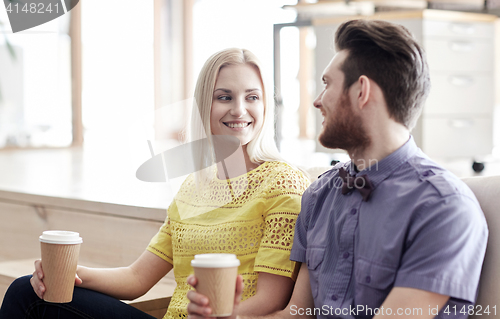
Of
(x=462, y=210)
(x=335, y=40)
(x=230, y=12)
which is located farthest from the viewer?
(x=230, y=12)

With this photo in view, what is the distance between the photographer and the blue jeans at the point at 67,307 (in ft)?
4.38

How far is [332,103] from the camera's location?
1.04m

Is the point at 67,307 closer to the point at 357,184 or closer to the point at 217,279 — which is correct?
the point at 217,279

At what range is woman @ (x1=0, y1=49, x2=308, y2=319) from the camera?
1.23 metres

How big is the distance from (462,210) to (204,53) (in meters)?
6.97

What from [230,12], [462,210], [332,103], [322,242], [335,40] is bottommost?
[322,242]

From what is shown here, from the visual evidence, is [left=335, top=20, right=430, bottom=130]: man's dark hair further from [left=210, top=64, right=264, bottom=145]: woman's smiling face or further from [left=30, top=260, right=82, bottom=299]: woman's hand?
[left=30, top=260, right=82, bottom=299]: woman's hand

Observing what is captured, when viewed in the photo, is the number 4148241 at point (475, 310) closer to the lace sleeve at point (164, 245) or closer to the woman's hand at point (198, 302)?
the woman's hand at point (198, 302)

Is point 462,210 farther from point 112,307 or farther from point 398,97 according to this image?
point 112,307

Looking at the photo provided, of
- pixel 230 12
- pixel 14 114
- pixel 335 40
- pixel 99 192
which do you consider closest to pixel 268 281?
pixel 335 40

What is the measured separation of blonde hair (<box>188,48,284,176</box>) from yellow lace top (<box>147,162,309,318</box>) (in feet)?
0.18

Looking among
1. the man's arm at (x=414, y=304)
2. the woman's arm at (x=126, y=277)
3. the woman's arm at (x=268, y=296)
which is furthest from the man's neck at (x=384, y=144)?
the woman's arm at (x=126, y=277)

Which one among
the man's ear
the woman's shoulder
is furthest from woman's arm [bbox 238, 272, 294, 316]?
the man's ear

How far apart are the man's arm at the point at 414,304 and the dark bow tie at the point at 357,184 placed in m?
0.20
